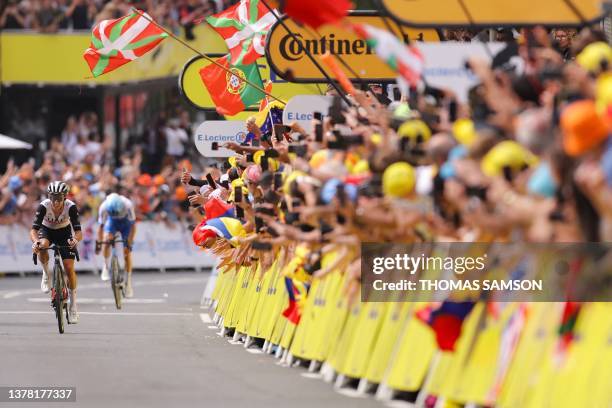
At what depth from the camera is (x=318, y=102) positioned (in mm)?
22031

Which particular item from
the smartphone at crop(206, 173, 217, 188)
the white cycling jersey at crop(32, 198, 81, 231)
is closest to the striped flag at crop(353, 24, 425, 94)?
the white cycling jersey at crop(32, 198, 81, 231)

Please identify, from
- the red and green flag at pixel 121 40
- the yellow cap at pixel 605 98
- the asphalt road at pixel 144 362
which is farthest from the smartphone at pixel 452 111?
the red and green flag at pixel 121 40

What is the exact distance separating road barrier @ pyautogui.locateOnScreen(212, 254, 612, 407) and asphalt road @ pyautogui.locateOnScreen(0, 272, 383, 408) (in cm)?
28

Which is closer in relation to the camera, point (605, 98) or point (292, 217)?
point (605, 98)

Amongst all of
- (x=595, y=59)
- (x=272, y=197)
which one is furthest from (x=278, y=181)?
(x=595, y=59)

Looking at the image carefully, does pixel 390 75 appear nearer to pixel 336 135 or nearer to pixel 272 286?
pixel 272 286

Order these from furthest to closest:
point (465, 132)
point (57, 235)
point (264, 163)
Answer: point (57, 235), point (264, 163), point (465, 132)

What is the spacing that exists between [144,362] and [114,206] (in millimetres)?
12023

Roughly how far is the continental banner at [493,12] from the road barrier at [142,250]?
974 inches

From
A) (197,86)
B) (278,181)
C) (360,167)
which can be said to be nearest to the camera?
(360,167)

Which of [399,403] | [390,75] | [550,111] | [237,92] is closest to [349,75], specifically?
[390,75]

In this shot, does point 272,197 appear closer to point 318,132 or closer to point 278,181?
point 278,181

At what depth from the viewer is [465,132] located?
12531 millimetres

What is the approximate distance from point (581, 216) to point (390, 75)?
1040 centimetres
